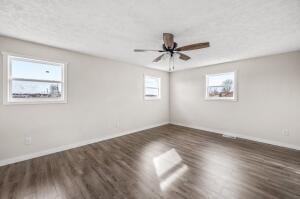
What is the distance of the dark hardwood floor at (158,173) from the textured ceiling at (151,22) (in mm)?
2529

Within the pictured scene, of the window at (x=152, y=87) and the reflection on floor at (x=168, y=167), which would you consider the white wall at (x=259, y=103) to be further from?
the reflection on floor at (x=168, y=167)

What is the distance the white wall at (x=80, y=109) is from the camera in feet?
8.97

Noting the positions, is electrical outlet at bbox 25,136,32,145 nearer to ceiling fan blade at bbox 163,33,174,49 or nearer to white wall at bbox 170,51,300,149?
ceiling fan blade at bbox 163,33,174,49

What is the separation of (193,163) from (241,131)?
266cm

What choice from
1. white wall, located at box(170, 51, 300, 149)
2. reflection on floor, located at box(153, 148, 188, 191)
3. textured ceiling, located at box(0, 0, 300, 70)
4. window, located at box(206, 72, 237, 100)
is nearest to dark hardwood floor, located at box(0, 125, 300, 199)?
reflection on floor, located at box(153, 148, 188, 191)

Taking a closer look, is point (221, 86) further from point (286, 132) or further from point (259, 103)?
point (286, 132)

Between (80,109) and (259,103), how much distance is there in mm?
5191

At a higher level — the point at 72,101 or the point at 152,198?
the point at 72,101

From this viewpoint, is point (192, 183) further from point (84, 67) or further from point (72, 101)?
point (84, 67)

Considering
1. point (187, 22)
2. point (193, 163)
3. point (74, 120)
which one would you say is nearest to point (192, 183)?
point (193, 163)

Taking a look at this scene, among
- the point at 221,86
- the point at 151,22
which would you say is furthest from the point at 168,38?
the point at 221,86

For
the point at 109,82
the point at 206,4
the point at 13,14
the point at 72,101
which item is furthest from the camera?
the point at 109,82

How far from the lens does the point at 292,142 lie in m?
3.48

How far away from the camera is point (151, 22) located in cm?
213
